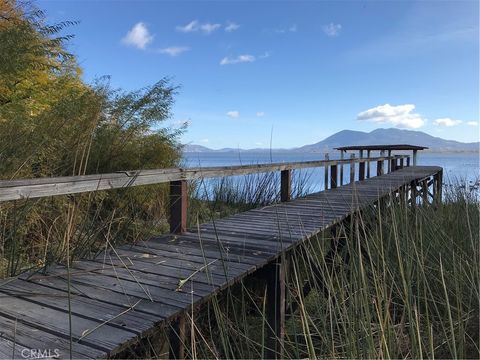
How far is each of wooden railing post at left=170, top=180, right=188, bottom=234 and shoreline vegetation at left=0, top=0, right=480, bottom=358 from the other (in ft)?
1.12

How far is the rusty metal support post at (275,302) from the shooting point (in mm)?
3230

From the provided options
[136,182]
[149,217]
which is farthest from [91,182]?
[149,217]

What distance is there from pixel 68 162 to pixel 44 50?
2.33 meters

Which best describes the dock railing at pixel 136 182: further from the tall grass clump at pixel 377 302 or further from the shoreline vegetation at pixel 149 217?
the tall grass clump at pixel 377 302

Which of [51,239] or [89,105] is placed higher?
[89,105]

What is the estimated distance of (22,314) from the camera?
210 centimetres

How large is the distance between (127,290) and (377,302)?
4.64 ft

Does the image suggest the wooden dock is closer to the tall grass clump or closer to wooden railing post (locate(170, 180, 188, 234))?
wooden railing post (locate(170, 180, 188, 234))

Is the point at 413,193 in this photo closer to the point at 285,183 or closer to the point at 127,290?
the point at 285,183

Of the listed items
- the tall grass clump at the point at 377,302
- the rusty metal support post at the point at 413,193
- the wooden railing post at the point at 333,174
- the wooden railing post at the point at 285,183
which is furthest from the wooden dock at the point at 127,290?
the wooden railing post at the point at 333,174

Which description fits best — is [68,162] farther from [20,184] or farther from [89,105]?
[20,184]

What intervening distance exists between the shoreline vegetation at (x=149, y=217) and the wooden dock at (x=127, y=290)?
21 cm

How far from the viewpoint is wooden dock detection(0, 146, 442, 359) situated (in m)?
1.86

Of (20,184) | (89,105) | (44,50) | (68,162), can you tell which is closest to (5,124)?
(68,162)
